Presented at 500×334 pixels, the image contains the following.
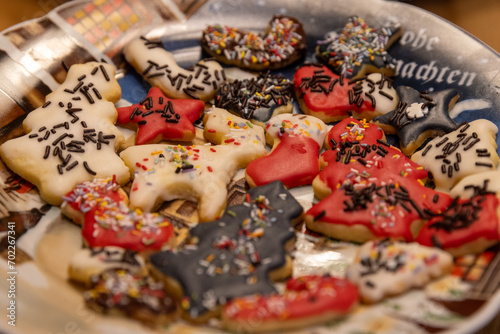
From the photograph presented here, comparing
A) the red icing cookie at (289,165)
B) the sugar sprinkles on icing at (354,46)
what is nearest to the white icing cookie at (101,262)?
the red icing cookie at (289,165)

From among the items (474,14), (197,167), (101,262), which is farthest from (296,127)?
(474,14)

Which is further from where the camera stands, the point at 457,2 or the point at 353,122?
the point at 457,2

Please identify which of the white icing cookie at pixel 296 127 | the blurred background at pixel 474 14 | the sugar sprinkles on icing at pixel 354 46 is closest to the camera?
the white icing cookie at pixel 296 127

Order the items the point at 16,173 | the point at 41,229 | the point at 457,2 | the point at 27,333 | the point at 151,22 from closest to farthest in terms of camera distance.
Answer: the point at 27,333 < the point at 41,229 < the point at 16,173 < the point at 151,22 < the point at 457,2

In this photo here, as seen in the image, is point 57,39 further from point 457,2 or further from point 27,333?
point 457,2

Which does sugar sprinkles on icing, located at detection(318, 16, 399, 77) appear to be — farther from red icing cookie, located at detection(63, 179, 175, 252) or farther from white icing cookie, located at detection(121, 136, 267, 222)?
red icing cookie, located at detection(63, 179, 175, 252)

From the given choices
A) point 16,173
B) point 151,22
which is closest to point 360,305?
point 16,173

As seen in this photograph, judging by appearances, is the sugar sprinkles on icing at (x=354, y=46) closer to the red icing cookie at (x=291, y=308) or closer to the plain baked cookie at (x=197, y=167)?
the plain baked cookie at (x=197, y=167)
